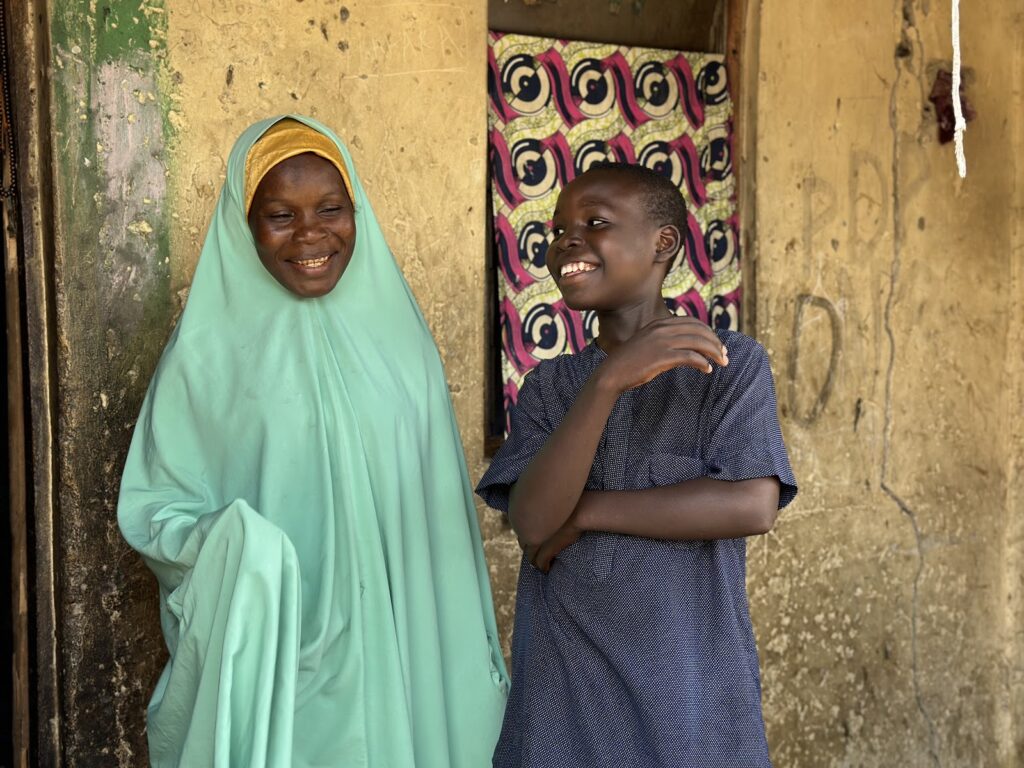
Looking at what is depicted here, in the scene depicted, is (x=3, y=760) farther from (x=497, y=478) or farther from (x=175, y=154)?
(x=497, y=478)

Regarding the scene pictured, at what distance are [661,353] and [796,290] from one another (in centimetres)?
231

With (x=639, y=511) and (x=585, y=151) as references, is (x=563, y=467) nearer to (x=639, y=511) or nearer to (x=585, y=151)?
(x=639, y=511)

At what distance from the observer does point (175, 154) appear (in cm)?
343

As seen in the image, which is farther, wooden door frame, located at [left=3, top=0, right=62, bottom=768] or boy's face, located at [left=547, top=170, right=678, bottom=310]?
wooden door frame, located at [left=3, top=0, right=62, bottom=768]

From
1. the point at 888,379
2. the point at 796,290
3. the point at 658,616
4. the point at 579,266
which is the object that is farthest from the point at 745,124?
the point at 658,616

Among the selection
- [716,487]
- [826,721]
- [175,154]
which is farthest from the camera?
[826,721]

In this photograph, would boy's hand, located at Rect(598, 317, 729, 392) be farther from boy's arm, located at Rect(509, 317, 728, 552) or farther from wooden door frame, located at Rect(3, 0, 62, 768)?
wooden door frame, located at Rect(3, 0, 62, 768)

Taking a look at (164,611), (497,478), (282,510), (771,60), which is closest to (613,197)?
(497,478)

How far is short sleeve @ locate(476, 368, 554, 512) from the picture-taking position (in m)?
2.47

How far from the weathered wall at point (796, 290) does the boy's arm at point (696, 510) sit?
1.59 metres

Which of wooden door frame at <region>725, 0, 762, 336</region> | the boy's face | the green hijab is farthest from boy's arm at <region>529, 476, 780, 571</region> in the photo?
wooden door frame at <region>725, 0, 762, 336</region>

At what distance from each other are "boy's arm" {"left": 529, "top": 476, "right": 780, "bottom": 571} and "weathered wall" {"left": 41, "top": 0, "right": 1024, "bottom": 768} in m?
1.59

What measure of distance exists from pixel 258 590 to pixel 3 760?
1.92m

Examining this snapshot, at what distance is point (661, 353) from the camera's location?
221cm
